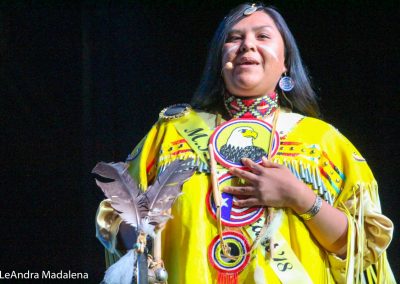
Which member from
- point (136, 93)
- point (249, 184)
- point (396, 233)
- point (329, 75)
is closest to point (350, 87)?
point (329, 75)

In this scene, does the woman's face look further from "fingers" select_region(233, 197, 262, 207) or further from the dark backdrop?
the dark backdrop

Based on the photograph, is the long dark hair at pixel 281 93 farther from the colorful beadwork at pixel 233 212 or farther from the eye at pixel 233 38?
the colorful beadwork at pixel 233 212

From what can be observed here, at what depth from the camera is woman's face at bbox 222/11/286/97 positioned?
126 inches

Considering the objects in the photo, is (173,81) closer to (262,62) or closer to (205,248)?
(262,62)

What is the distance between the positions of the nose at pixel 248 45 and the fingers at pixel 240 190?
45cm

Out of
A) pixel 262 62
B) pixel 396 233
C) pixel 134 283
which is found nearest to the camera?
pixel 134 283

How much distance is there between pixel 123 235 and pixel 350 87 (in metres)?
1.38

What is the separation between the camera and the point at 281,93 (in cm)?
335

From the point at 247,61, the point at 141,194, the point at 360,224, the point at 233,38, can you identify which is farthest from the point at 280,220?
the point at 233,38

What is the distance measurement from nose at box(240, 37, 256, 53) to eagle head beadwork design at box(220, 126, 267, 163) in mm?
241

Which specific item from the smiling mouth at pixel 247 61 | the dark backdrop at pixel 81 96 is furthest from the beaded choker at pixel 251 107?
the dark backdrop at pixel 81 96

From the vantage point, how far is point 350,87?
4.07 m

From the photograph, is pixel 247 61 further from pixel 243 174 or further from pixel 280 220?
pixel 280 220

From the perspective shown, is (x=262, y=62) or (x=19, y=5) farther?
(x=19, y=5)
